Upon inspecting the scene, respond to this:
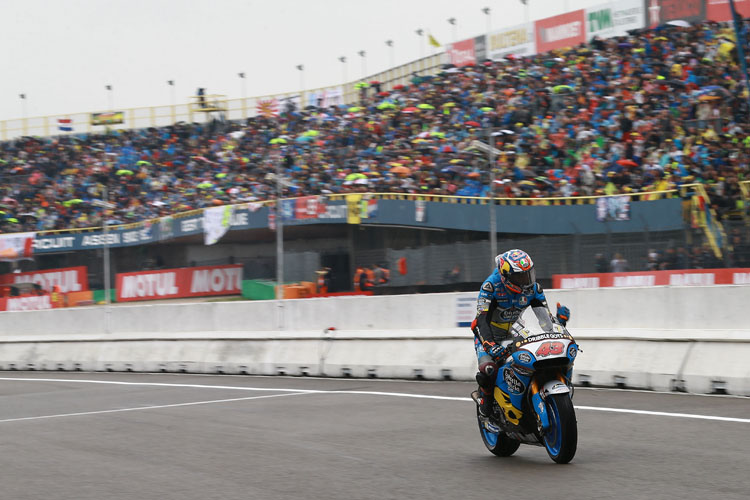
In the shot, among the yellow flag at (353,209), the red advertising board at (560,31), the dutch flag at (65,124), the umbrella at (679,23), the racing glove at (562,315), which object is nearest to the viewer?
the racing glove at (562,315)

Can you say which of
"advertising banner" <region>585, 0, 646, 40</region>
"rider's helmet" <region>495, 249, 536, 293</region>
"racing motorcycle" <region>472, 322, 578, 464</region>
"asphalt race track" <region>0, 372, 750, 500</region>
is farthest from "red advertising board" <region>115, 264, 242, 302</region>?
"racing motorcycle" <region>472, 322, 578, 464</region>

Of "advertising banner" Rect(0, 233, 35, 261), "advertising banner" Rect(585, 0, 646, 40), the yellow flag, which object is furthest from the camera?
"advertising banner" Rect(0, 233, 35, 261)

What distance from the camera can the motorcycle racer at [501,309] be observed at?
726cm

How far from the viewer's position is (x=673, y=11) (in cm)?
3569

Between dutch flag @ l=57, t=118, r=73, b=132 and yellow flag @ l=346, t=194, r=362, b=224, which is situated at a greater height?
dutch flag @ l=57, t=118, r=73, b=132

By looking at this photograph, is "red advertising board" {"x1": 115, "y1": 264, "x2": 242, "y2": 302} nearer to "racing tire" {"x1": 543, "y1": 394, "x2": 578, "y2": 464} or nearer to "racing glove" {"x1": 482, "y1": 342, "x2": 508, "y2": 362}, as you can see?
"racing glove" {"x1": 482, "y1": 342, "x2": 508, "y2": 362}

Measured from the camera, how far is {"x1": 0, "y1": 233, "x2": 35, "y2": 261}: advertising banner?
4188 cm

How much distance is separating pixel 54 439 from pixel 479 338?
478 cm

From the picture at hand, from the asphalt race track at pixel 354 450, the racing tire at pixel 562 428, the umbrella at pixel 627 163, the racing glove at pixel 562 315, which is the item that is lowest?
the asphalt race track at pixel 354 450

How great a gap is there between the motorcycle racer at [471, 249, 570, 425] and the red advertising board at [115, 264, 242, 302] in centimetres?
3134

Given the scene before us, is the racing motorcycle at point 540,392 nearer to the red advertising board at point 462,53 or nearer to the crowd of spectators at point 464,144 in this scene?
the crowd of spectators at point 464,144

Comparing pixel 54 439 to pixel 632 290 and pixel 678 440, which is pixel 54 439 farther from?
pixel 632 290

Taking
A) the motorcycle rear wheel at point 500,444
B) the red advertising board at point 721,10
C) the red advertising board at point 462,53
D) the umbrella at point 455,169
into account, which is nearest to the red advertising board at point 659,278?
the umbrella at point 455,169

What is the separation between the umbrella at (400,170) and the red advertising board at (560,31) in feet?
35.7
